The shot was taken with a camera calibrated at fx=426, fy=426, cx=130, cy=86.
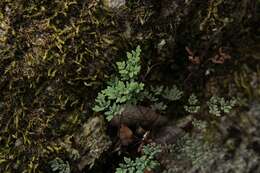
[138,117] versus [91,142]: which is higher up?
[138,117]

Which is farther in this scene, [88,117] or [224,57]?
[224,57]

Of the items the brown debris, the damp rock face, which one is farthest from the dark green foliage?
the brown debris

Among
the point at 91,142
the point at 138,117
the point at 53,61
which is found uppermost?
the point at 53,61

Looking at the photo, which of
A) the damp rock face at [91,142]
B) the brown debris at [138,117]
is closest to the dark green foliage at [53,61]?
the damp rock face at [91,142]

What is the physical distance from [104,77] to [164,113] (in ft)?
1.67

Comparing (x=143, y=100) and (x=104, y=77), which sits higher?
(x=104, y=77)

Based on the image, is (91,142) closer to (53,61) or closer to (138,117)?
(138,117)

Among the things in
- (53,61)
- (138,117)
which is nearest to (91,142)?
(138,117)

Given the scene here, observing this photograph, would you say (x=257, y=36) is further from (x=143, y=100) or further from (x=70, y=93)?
(x=70, y=93)

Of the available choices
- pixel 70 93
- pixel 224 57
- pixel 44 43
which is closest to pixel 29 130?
pixel 70 93

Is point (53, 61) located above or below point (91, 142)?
above

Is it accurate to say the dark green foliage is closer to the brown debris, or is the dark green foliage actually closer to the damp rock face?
the damp rock face

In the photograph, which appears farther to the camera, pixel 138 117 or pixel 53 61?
pixel 138 117

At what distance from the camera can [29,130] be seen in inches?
107
